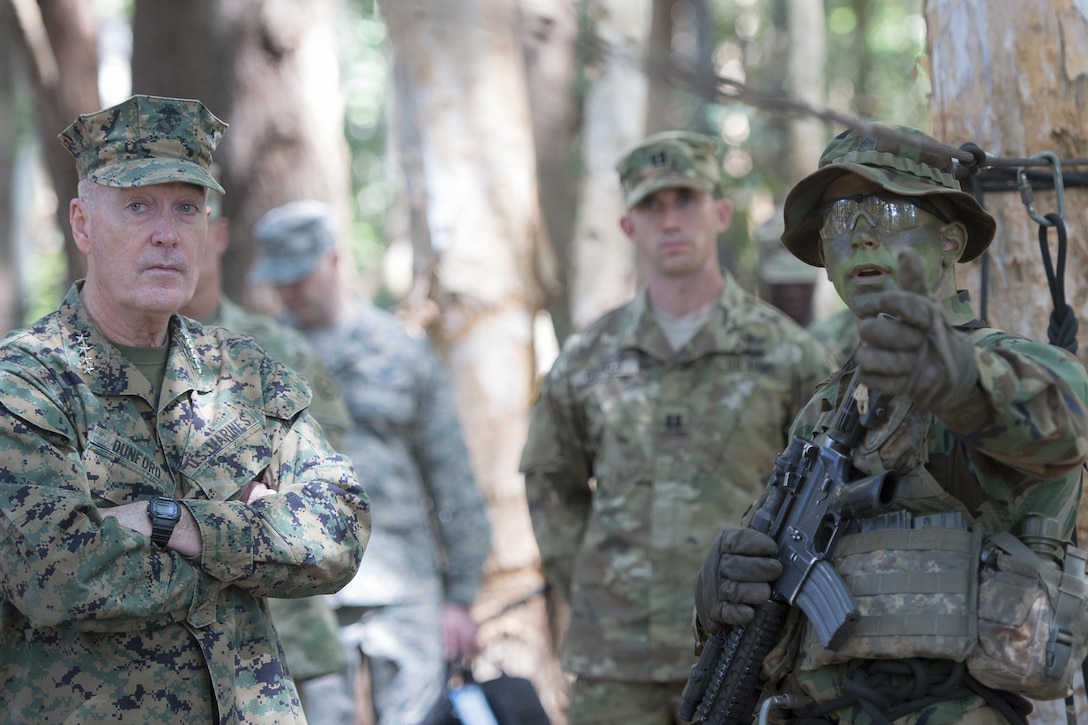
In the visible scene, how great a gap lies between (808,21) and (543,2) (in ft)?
28.7

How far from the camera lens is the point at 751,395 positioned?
5324 mm

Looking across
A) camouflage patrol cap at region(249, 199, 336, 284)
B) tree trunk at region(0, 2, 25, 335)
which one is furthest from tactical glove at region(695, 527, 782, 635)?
tree trunk at region(0, 2, 25, 335)

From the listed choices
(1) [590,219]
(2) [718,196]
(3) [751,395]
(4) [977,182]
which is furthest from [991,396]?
(1) [590,219]


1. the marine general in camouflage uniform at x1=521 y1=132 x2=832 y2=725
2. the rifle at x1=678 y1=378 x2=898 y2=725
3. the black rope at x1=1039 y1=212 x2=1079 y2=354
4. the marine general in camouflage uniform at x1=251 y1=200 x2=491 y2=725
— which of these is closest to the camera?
the rifle at x1=678 y1=378 x2=898 y2=725

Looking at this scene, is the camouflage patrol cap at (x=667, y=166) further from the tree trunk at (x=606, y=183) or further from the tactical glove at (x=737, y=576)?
the tree trunk at (x=606, y=183)

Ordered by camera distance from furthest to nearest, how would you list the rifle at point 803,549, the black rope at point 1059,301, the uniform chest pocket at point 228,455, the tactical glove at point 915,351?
the black rope at point 1059,301, the uniform chest pocket at point 228,455, the rifle at point 803,549, the tactical glove at point 915,351

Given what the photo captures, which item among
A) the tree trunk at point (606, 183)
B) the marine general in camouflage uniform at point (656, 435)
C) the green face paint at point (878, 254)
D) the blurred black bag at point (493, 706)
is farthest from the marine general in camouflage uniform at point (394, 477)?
the tree trunk at point (606, 183)

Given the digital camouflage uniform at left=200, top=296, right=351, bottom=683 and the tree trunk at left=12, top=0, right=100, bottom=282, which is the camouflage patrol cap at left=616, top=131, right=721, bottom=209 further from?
the tree trunk at left=12, top=0, right=100, bottom=282

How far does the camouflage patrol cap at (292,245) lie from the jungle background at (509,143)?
115 cm

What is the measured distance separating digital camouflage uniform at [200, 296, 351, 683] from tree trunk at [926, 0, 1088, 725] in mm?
2601

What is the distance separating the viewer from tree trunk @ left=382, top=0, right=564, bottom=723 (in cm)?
844

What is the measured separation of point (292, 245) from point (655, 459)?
2.20 meters

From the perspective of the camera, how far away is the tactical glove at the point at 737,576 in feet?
10.6

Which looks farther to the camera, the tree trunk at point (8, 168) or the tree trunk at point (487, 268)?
the tree trunk at point (8, 168)
